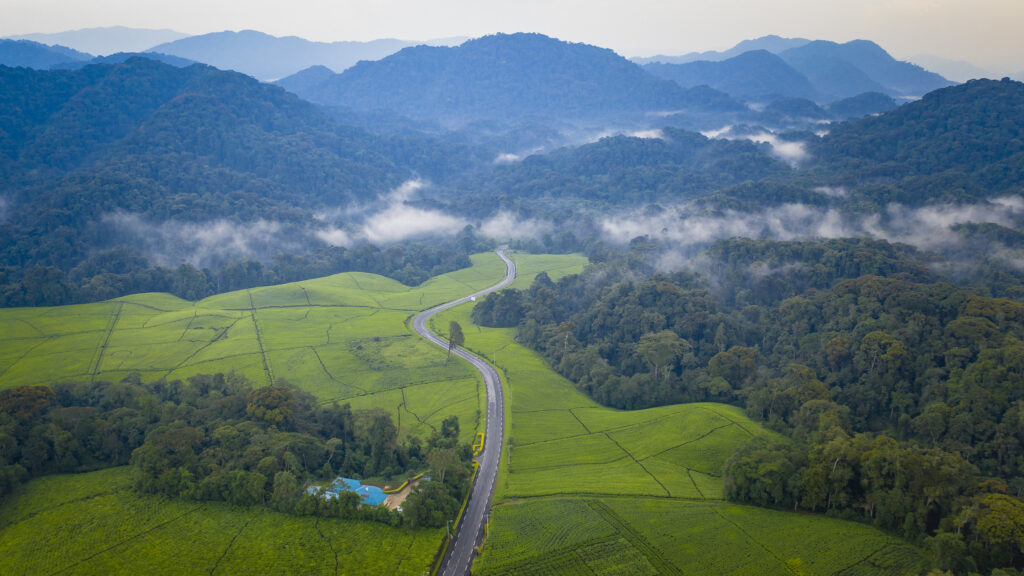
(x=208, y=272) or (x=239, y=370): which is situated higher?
(x=208, y=272)

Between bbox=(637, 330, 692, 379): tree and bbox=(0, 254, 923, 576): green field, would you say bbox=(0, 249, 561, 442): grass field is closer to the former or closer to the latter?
bbox=(0, 254, 923, 576): green field

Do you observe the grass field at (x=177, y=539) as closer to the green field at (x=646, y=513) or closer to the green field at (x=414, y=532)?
the green field at (x=414, y=532)

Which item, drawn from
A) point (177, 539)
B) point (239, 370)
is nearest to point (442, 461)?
point (177, 539)

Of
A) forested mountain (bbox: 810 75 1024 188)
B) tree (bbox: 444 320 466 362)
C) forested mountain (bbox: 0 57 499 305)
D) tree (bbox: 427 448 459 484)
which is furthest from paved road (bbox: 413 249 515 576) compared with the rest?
forested mountain (bbox: 810 75 1024 188)

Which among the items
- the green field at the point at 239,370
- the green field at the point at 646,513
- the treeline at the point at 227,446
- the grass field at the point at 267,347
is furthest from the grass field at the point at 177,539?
the grass field at the point at 267,347

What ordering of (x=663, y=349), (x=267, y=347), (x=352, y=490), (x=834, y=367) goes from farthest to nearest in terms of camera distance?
1. (x=267, y=347)
2. (x=663, y=349)
3. (x=834, y=367)
4. (x=352, y=490)

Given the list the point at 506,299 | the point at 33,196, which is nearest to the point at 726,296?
the point at 506,299

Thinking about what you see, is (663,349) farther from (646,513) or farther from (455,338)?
(646,513)
